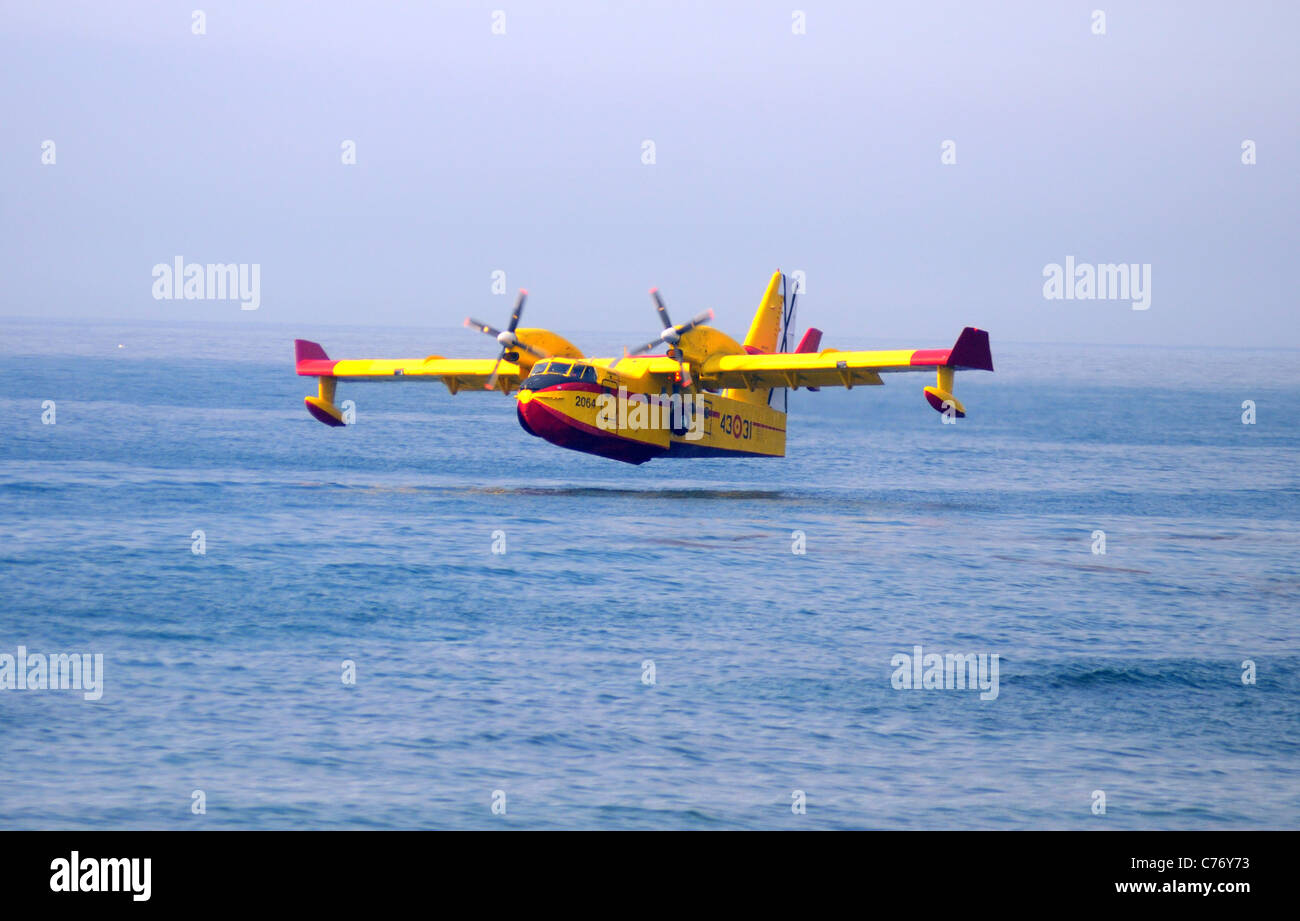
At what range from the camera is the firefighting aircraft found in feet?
156

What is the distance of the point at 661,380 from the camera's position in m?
52.8

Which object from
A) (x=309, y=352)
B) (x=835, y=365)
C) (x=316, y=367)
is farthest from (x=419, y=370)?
(x=835, y=365)

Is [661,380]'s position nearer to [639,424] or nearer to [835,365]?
[639,424]

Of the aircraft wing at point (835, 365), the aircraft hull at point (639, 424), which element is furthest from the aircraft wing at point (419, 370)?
the aircraft wing at point (835, 365)

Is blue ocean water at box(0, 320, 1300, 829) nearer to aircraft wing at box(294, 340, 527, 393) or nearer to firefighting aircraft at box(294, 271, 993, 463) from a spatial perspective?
firefighting aircraft at box(294, 271, 993, 463)

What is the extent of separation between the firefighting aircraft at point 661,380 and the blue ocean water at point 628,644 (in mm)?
2700

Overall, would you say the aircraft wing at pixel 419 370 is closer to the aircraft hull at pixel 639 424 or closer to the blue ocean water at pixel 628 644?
the blue ocean water at pixel 628 644

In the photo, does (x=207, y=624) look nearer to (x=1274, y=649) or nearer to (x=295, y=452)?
(x=1274, y=649)

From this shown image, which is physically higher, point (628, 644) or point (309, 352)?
point (309, 352)

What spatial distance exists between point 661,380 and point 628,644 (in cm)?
2571

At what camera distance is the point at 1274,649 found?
30125 millimetres

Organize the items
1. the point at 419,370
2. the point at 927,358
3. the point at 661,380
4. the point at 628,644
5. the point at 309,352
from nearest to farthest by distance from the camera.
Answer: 1. the point at 628,644
2. the point at 927,358
3. the point at 661,380
4. the point at 419,370
5. the point at 309,352

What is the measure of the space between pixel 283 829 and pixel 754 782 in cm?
662

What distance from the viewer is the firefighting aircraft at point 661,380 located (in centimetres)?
4753
